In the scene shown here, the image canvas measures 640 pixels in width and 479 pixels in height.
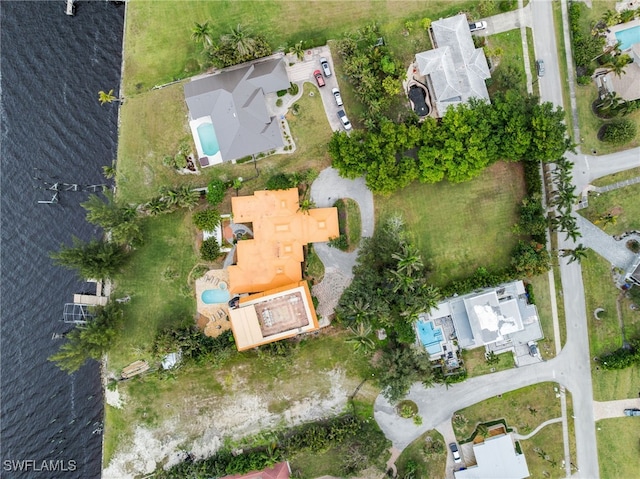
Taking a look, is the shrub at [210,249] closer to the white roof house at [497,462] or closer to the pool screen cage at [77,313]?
the pool screen cage at [77,313]

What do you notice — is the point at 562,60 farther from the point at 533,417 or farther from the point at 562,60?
the point at 533,417

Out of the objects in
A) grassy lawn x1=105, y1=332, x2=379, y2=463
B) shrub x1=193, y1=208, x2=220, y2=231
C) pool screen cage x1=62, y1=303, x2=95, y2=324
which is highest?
shrub x1=193, y1=208, x2=220, y2=231

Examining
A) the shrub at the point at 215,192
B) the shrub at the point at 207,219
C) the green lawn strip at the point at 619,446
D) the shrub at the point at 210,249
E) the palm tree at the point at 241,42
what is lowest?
the green lawn strip at the point at 619,446

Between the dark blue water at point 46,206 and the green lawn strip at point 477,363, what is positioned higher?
the dark blue water at point 46,206

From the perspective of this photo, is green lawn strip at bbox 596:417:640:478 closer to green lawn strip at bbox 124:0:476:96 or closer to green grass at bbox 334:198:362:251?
green grass at bbox 334:198:362:251

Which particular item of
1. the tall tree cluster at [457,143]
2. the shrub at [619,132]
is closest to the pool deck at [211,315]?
the tall tree cluster at [457,143]

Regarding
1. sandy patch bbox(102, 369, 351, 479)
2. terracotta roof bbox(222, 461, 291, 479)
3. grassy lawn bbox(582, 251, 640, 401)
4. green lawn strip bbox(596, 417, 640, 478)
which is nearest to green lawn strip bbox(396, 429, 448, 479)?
sandy patch bbox(102, 369, 351, 479)
